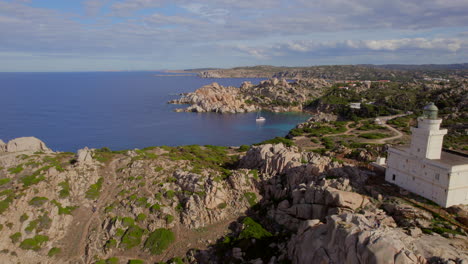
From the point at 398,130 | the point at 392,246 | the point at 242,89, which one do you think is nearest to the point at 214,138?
the point at 398,130

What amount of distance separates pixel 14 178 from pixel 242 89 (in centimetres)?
15045

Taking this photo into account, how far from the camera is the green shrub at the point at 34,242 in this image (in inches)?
1059

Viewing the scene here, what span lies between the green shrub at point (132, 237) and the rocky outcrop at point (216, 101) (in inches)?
4188

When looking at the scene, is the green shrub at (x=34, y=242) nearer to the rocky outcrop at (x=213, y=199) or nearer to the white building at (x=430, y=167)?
the rocky outcrop at (x=213, y=199)

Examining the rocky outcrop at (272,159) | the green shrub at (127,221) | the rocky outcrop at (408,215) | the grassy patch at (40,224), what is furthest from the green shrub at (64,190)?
the rocky outcrop at (408,215)

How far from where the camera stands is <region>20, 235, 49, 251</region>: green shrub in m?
26.9

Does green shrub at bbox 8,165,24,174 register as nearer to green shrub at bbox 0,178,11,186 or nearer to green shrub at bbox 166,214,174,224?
green shrub at bbox 0,178,11,186

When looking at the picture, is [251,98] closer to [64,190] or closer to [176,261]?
[64,190]

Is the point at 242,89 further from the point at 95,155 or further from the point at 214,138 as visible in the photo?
the point at 95,155

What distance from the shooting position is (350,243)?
17938mm

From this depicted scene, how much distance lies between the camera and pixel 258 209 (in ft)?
110

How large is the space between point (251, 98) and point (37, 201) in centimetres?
13209

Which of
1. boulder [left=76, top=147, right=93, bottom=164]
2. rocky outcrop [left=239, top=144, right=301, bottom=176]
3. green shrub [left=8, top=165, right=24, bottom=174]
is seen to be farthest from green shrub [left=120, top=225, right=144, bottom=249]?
rocky outcrop [left=239, top=144, right=301, bottom=176]

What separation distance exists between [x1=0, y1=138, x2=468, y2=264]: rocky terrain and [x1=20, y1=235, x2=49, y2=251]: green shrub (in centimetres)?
8
